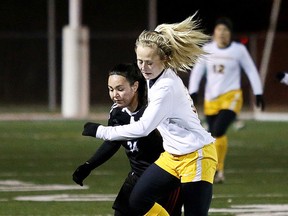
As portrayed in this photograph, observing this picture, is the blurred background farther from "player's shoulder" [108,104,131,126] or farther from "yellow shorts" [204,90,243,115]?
"player's shoulder" [108,104,131,126]

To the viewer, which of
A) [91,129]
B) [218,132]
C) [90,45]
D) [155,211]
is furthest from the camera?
[90,45]

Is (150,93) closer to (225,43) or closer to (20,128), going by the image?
(225,43)

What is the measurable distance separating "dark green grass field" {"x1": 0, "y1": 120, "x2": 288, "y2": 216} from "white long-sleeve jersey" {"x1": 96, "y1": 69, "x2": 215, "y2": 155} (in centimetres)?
302

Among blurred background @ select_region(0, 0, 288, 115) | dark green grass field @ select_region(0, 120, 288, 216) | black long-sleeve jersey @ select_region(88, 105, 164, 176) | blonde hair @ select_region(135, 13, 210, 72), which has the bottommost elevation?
blurred background @ select_region(0, 0, 288, 115)

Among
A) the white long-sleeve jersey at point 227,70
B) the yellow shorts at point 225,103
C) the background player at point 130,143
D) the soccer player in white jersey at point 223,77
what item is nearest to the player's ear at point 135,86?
the background player at point 130,143

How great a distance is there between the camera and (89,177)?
14781 millimetres

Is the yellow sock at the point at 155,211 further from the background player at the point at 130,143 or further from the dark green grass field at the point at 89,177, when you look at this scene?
the dark green grass field at the point at 89,177

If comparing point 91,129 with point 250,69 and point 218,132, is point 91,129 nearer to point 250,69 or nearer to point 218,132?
point 218,132

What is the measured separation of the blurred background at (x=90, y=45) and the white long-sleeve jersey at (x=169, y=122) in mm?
21818

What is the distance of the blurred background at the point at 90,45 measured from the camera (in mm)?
31125

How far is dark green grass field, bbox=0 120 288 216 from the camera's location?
457 inches

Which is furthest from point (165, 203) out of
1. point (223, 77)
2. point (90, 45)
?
point (90, 45)

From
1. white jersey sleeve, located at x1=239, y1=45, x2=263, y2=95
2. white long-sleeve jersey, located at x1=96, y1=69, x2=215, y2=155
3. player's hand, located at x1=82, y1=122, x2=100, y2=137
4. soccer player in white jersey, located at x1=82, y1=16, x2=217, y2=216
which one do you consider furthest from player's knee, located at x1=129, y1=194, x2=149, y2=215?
white jersey sleeve, located at x1=239, y1=45, x2=263, y2=95

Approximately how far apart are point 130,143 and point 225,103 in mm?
5964
